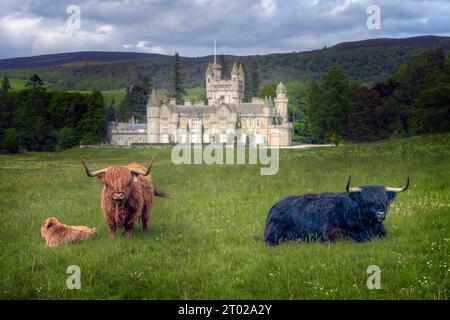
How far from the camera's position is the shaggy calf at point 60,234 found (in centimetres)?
966

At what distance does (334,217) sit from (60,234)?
16.9 ft

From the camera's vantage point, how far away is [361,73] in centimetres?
10862

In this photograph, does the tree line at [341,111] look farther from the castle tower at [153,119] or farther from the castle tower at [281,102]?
the castle tower at [281,102]

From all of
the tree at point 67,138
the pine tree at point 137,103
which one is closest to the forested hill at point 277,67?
the pine tree at point 137,103

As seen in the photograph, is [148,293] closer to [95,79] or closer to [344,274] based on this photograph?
[344,274]

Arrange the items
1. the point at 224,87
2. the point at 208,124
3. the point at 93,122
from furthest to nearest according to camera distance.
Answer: the point at 224,87 → the point at 208,124 → the point at 93,122

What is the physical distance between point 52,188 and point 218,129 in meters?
69.8

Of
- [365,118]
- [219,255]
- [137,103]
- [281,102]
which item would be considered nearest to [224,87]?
[281,102]

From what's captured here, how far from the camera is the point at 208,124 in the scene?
91.5m

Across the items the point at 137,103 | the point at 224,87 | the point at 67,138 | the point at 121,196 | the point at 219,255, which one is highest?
the point at 224,87

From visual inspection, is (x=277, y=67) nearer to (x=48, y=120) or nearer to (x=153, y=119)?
(x=153, y=119)

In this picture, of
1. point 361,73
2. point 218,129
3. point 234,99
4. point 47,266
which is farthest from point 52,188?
point 361,73

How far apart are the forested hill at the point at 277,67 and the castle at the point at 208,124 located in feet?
42.4

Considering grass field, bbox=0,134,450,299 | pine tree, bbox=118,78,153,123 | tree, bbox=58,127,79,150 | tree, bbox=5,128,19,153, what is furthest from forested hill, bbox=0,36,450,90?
grass field, bbox=0,134,450,299
